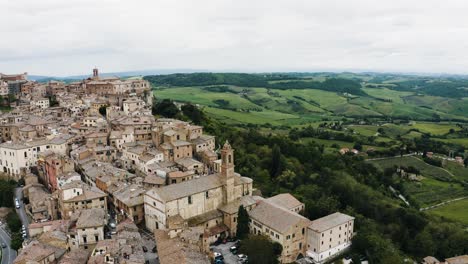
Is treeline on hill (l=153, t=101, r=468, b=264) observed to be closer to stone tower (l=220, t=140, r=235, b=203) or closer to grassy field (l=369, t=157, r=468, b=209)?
grassy field (l=369, t=157, r=468, b=209)

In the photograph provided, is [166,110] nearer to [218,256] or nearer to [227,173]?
[227,173]

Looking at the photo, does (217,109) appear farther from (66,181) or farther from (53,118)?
(66,181)

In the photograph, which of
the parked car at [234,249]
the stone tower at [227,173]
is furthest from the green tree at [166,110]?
the parked car at [234,249]

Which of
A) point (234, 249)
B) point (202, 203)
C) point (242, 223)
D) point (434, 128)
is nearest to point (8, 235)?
point (202, 203)

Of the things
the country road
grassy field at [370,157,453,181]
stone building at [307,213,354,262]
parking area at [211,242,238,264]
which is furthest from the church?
grassy field at [370,157,453,181]

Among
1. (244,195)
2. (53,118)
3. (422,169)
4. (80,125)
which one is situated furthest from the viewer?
(422,169)

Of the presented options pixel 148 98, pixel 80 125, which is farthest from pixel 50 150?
pixel 148 98
